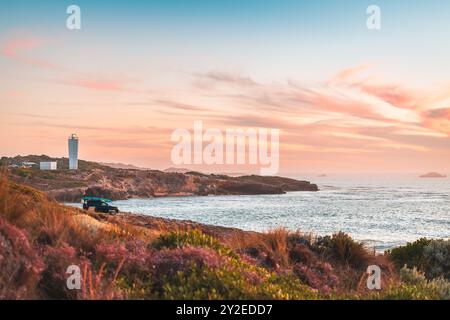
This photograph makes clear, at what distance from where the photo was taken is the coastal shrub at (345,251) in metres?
15.1

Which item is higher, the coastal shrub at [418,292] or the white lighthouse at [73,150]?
the white lighthouse at [73,150]

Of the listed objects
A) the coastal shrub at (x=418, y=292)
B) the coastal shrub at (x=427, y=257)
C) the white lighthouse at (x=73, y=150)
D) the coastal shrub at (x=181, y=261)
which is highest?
the white lighthouse at (x=73, y=150)

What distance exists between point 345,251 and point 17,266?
974cm

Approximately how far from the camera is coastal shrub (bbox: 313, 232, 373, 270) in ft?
49.4

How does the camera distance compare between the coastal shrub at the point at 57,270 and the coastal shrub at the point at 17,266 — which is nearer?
the coastal shrub at the point at 17,266

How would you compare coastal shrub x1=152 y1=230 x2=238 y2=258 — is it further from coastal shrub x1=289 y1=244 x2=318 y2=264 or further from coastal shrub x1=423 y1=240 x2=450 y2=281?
coastal shrub x1=423 y1=240 x2=450 y2=281

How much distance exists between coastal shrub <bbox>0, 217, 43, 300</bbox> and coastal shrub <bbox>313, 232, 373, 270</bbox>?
8.61 m

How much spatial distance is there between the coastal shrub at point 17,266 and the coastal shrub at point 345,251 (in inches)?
339

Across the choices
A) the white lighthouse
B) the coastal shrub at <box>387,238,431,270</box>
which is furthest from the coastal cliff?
the coastal shrub at <box>387,238,431,270</box>

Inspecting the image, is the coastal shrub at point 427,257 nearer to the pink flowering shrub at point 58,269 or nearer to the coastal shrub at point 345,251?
the coastal shrub at point 345,251

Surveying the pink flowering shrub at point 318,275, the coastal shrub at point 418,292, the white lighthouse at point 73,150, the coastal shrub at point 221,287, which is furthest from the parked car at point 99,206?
the white lighthouse at point 73,150
